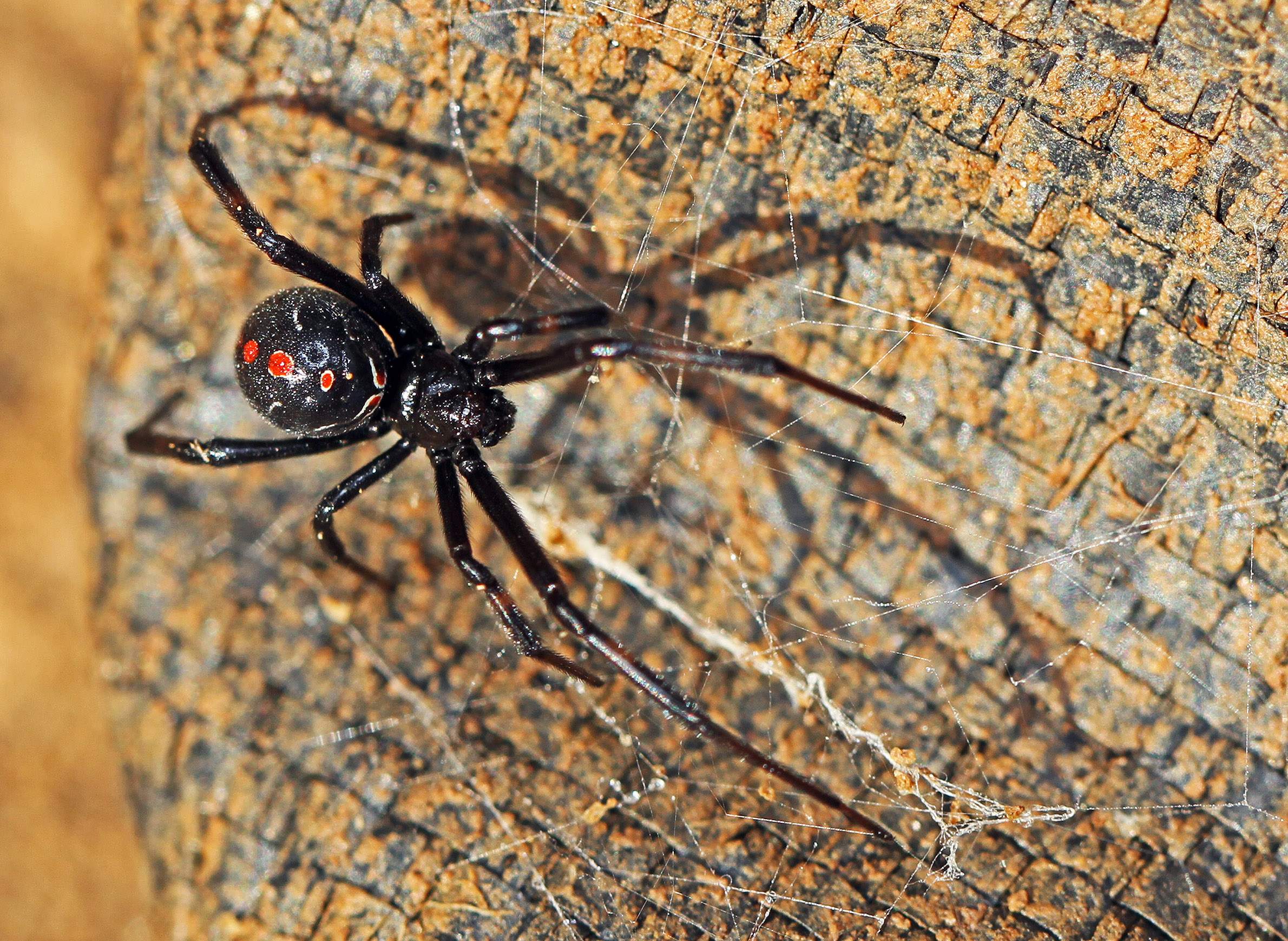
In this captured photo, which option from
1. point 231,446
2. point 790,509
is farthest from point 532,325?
point 231,446

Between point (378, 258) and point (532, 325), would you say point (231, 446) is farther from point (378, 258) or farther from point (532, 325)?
point (532, 325)

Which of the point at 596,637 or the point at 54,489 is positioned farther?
the point at 54,489

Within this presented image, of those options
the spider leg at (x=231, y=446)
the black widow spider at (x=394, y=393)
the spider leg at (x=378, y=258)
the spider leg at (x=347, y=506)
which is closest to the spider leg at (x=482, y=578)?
the black widow spider at (x=394, y=393)

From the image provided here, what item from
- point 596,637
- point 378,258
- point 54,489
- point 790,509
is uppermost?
point 378,258

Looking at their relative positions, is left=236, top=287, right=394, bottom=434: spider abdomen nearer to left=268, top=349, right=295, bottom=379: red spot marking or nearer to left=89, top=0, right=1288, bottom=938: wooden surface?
left=268, top=349, right=295, bottom=379: red spot marking

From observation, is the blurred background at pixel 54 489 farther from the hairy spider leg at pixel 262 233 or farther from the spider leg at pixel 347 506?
the spider leg at pixel 347 506

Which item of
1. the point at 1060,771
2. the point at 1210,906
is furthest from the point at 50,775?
the point at 1210,906

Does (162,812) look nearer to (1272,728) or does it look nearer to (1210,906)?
(1210,906)
